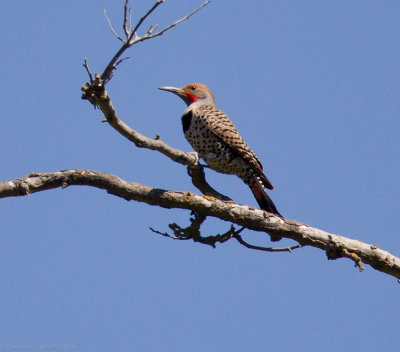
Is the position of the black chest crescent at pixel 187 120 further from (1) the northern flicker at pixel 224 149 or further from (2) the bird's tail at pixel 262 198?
(2) the bird's tail at pixel 262 198

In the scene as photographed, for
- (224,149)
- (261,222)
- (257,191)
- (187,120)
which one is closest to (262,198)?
(257,191)

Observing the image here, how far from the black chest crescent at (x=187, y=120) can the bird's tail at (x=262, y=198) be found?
0.95m

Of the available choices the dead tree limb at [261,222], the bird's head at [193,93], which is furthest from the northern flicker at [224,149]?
the dead tree limb at [261,222]

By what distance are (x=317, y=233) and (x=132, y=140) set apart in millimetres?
1641

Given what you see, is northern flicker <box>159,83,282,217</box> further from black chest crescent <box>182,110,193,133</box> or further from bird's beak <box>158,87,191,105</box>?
bird's beak <box>158,87,191,105</box>

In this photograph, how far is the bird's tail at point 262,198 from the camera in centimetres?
705

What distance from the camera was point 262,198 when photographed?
730 centimetres

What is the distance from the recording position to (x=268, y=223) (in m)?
5.82

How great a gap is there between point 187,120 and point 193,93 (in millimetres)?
632

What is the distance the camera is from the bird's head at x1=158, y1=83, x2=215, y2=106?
8.27 m

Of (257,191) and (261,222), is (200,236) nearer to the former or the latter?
(261,222)

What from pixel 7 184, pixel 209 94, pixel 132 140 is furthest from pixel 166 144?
pixel 209 94

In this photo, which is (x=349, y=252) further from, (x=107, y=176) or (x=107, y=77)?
(x=107, y=77)

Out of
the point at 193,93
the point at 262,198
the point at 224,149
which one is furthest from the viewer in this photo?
the point at 193,93
